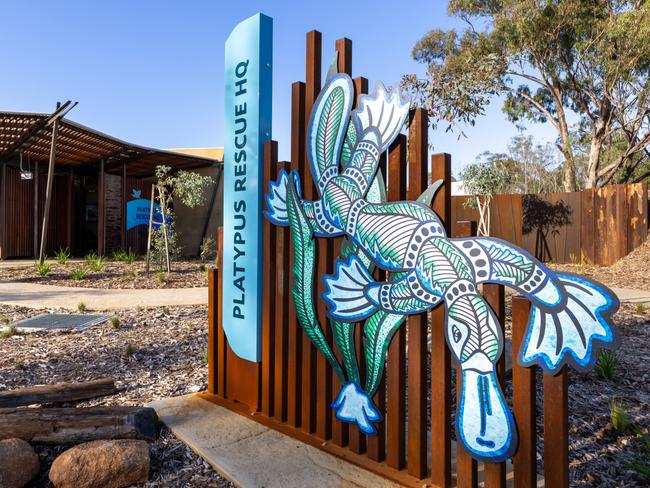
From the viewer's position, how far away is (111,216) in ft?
56.2

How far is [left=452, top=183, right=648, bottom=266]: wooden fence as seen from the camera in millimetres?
13680

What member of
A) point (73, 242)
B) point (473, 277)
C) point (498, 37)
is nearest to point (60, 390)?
point (473, 277)

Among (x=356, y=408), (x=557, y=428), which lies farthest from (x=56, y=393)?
(x=557, y=428)

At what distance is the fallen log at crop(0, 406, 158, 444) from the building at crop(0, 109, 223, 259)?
11.2m

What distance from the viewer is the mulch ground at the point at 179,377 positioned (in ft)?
8.57

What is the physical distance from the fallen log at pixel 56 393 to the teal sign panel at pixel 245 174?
108 centimetres

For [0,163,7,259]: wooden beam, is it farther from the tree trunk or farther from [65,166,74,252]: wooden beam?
the tree trunk

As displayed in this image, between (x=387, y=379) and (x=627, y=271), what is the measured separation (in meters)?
12.3

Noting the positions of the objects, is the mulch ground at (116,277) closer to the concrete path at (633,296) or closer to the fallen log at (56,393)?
the fallen log at (56,393)

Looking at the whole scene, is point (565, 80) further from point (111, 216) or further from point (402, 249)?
point (402, 249)

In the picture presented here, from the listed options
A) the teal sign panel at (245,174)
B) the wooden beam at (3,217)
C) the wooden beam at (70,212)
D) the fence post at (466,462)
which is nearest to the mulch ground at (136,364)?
the teal sign panel at (245,174)

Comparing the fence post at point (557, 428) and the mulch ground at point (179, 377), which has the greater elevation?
the fence post at point (557, 428)

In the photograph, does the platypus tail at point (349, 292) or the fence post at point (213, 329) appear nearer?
the platypus tail at point (349, 292)

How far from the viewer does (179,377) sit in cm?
406
